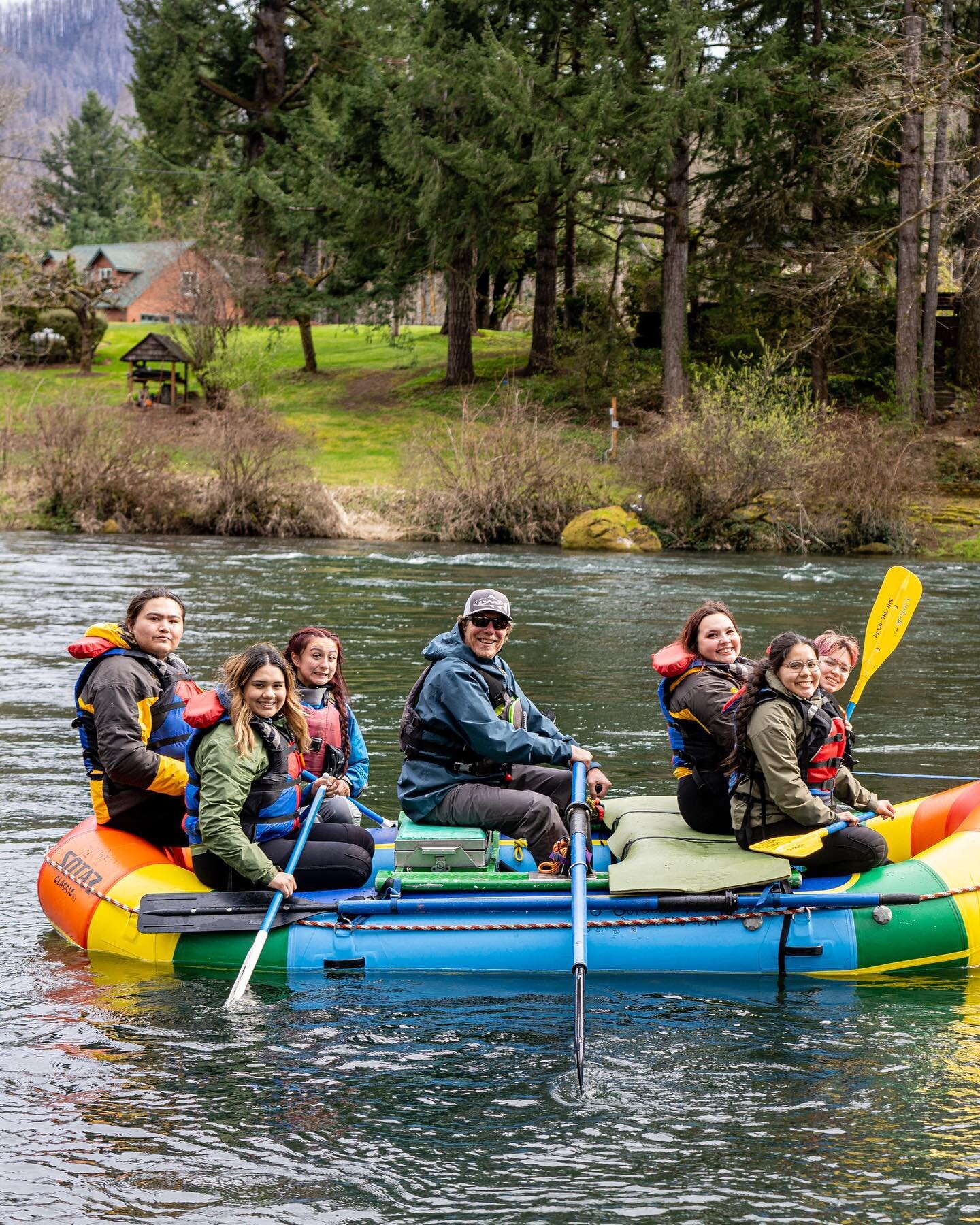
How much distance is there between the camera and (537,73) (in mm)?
30469

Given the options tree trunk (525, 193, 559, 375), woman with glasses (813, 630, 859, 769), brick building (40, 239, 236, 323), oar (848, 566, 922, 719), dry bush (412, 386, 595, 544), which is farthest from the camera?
brick building (40, 239, 236, 323)

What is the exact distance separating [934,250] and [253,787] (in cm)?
2781

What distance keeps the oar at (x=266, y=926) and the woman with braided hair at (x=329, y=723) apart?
0.25 metres

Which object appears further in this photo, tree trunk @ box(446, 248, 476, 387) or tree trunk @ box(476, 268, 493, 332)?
tree trunk @ box(476, 268, 493, 332)

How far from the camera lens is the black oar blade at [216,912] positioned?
19.7ft

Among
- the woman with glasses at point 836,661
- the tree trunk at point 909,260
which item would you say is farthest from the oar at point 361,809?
the tree trunk at point 909,260

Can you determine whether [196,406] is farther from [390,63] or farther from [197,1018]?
[197,1018]

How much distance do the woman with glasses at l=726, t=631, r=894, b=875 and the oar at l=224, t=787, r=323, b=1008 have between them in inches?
73.6

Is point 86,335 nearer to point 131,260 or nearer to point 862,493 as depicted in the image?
point 131,260

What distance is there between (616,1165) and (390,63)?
3519cm

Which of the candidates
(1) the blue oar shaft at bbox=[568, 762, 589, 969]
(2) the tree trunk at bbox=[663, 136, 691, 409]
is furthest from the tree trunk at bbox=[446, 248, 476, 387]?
(1) the blue oar shaft at bbox=[568, 762, 589, 969]

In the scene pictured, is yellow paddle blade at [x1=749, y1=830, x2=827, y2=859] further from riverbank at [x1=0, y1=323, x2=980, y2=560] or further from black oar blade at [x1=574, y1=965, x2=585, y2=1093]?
riverbank at [x1=0, y1=323, x2=980, y2=560]

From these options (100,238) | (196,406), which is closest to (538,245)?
(196,406)

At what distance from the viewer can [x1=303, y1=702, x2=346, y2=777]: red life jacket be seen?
6859mm
